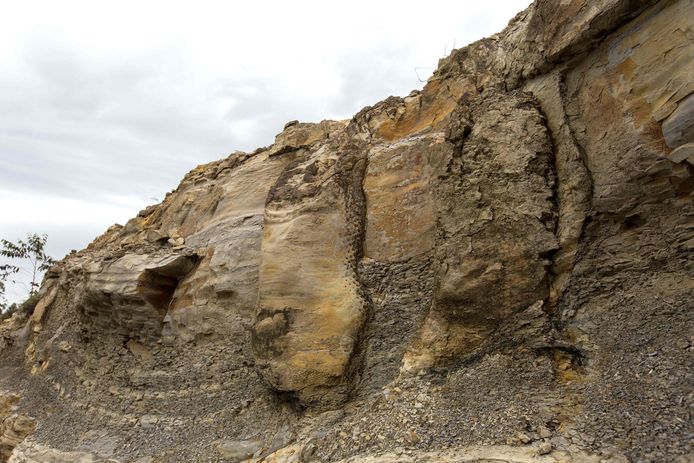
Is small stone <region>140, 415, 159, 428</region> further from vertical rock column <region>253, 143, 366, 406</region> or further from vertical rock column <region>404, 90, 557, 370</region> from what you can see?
vertical rock column <region>404, 90, 557, 370</region>

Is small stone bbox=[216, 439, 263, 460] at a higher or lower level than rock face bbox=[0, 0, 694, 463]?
lower

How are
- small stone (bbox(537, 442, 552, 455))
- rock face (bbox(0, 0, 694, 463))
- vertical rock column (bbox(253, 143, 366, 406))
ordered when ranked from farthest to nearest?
vertical rock column (bbox(253, 143, 366, 406)) → rock face (bbox(0, 0, 694, 463)) → small stone (bbox(537, 442, 552, 455))

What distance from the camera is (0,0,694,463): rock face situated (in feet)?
14.7

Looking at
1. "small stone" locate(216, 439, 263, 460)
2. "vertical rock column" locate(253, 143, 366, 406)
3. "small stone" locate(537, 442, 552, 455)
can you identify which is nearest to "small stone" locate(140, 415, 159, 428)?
"small stone" locate(216, 439, 263, 460)

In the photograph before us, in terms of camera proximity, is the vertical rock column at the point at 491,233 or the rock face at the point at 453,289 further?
the vertical rock column at the point at 491,233

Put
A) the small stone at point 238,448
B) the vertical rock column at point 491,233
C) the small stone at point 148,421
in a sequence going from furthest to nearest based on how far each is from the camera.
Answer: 1. the small stone at point 148,421
2. the small stone at point 238,448
3. the vertical rock column at point 491,233

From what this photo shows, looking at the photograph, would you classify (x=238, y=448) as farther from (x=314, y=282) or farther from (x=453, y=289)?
(x=453, y=289)

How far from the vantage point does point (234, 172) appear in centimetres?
1038

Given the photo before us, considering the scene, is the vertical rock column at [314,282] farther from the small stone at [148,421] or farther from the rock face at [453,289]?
the small stone at [148,421]

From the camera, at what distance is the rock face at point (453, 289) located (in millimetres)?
4469

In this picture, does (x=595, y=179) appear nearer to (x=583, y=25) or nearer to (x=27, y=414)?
(x=583, y=25)

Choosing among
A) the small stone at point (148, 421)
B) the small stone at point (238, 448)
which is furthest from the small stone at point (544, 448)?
the small stone at point (148, 421)

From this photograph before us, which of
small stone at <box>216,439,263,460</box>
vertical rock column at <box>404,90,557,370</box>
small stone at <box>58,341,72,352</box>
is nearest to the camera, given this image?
vertical rock column at <box>404,90,557,370</box>

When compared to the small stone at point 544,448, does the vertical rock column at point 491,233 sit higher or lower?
higher
